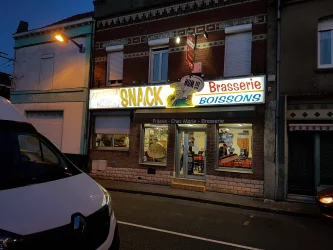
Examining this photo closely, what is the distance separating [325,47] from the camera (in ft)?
32.6

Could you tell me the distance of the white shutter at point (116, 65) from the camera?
13797 mm

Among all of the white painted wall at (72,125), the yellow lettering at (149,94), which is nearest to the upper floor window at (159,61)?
the yellow lettering at (149,94)

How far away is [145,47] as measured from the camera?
515 inches

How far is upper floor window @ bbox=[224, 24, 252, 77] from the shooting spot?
433 inches

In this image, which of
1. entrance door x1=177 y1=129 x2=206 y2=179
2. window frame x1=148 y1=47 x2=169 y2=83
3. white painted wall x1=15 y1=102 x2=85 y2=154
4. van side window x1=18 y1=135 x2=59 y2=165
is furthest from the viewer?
white painted wall x1=15 y1=102 x2=85 y2=154

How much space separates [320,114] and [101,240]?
9216 millimetres

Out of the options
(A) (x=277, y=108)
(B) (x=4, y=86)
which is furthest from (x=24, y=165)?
(B) (x=4, y=86)

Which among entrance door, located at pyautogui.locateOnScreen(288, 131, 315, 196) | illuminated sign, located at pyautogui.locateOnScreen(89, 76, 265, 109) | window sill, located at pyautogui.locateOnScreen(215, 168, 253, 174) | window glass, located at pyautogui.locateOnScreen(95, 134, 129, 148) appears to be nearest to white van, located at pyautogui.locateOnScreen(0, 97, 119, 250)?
window sill, located at pyautogui.locateOnScreen(215, 168, 253, 174)

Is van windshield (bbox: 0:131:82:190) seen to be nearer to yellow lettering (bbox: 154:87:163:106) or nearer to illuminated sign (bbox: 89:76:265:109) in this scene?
illuminated sign (bbox: 89:76:265:109)

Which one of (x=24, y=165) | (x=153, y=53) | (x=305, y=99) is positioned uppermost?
(x=153, y=53)

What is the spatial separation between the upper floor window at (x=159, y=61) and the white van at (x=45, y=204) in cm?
931

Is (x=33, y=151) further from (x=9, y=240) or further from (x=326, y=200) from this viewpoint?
(x=326, y=200)

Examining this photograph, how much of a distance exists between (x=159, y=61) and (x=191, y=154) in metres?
4.54

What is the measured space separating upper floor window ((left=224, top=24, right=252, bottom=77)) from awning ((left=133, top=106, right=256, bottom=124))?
1607 mm
